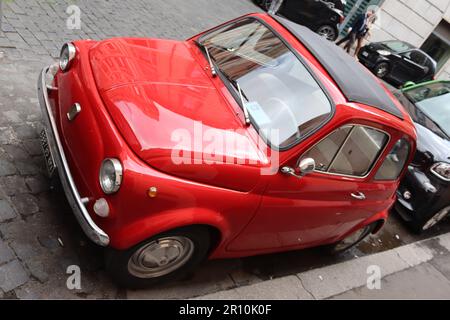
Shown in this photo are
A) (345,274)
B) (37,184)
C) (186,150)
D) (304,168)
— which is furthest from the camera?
(345,274)

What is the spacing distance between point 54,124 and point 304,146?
188 centimetres

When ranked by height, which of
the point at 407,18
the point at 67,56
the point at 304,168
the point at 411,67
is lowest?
the point at 67,56

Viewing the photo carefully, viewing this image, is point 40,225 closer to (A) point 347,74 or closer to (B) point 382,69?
(A) point 347,74

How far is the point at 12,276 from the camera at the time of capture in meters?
2.69

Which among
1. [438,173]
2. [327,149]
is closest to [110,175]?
[327,149]

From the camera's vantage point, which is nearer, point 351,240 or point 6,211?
point 6,211

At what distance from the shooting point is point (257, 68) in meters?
3.34

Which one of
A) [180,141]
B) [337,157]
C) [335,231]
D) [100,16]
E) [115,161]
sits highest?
[337,157]

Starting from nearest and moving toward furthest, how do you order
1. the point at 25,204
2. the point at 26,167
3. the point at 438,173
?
the point at 25,204 < the point at 26,167 < the point at 438,173

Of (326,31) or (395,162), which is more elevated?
(395,162)

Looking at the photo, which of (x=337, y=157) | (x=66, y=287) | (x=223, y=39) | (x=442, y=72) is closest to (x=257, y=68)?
(x=223, y=39)

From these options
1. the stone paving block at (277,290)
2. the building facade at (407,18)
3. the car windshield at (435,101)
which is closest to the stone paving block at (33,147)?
the stone paving block at (277,290)

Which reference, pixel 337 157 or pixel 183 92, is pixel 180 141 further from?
pixel 337 157

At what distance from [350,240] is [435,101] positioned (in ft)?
11.0
